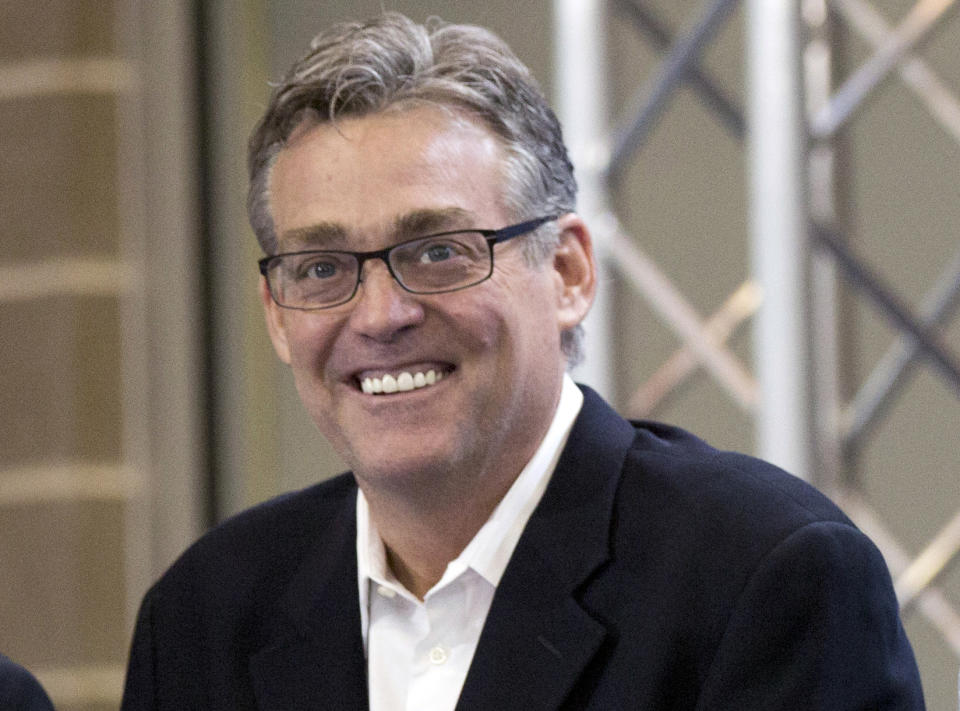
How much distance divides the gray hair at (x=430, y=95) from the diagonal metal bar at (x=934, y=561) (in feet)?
4.10

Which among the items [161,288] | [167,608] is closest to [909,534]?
[167,608]

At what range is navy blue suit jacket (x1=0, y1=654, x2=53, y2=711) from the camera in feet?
4.61

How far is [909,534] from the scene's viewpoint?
2723 millimetres

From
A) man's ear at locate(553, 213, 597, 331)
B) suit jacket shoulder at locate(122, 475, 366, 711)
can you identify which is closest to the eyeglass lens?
man's ear at locate(553, 213, 597, 331)

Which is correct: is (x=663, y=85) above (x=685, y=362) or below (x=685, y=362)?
above

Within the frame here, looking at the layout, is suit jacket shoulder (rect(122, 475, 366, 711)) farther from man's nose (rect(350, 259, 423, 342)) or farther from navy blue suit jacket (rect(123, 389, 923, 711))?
man's nose (rect(350, 259, 423, 342))

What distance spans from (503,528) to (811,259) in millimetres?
1136

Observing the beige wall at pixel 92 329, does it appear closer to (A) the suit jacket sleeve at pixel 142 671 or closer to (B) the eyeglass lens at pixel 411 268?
(A) the suit jacket sleeve at pixel 142 671

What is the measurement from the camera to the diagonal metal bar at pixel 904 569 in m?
2.48

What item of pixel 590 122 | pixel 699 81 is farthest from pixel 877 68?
pixel 590 122

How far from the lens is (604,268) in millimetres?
2750

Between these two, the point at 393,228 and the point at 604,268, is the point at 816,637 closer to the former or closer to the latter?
the point at 393,228

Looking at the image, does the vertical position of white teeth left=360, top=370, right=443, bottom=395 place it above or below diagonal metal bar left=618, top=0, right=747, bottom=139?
below

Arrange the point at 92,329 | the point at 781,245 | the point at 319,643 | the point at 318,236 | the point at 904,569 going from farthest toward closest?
the point at 92,329
the point at 904,569
the point at 781,245
the point at 319,643
the point at 318,236
